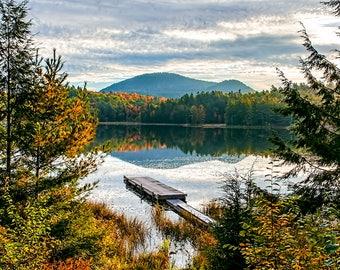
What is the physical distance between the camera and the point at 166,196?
2547 cm

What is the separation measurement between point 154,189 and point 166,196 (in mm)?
2383

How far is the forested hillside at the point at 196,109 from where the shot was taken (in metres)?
102

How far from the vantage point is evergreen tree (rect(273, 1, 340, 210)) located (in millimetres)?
10078

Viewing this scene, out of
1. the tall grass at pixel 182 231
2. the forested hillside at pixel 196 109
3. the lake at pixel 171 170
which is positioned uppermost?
the forested hillside at pixel 196 109

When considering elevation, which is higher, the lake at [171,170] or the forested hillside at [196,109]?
the forested hillside at [196,109]

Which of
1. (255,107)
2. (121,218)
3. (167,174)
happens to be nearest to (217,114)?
(255,107)

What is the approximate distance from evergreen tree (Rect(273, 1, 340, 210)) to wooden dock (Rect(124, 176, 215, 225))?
8.65 metres

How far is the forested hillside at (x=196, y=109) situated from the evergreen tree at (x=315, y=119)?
279 feet

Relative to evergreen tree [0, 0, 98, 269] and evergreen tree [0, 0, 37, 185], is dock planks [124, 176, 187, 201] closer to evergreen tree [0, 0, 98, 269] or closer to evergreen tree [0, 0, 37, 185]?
evergreen tree [0, 0, 98, 269]

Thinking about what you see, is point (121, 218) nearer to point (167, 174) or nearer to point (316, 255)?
point (316, 255)

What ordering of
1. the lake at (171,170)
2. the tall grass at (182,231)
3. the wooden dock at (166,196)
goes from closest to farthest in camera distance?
the tall grass at (182,231)
the wooden dock at (166,196)
the lake at (171,170)

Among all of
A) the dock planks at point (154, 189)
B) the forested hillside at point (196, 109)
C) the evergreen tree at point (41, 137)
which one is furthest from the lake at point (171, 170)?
the forested hillside at point (196, 109)

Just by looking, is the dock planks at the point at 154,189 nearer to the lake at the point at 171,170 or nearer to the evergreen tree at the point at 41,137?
the lake at the point at 171,170

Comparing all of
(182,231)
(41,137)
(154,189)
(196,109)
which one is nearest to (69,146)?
(41,137)
